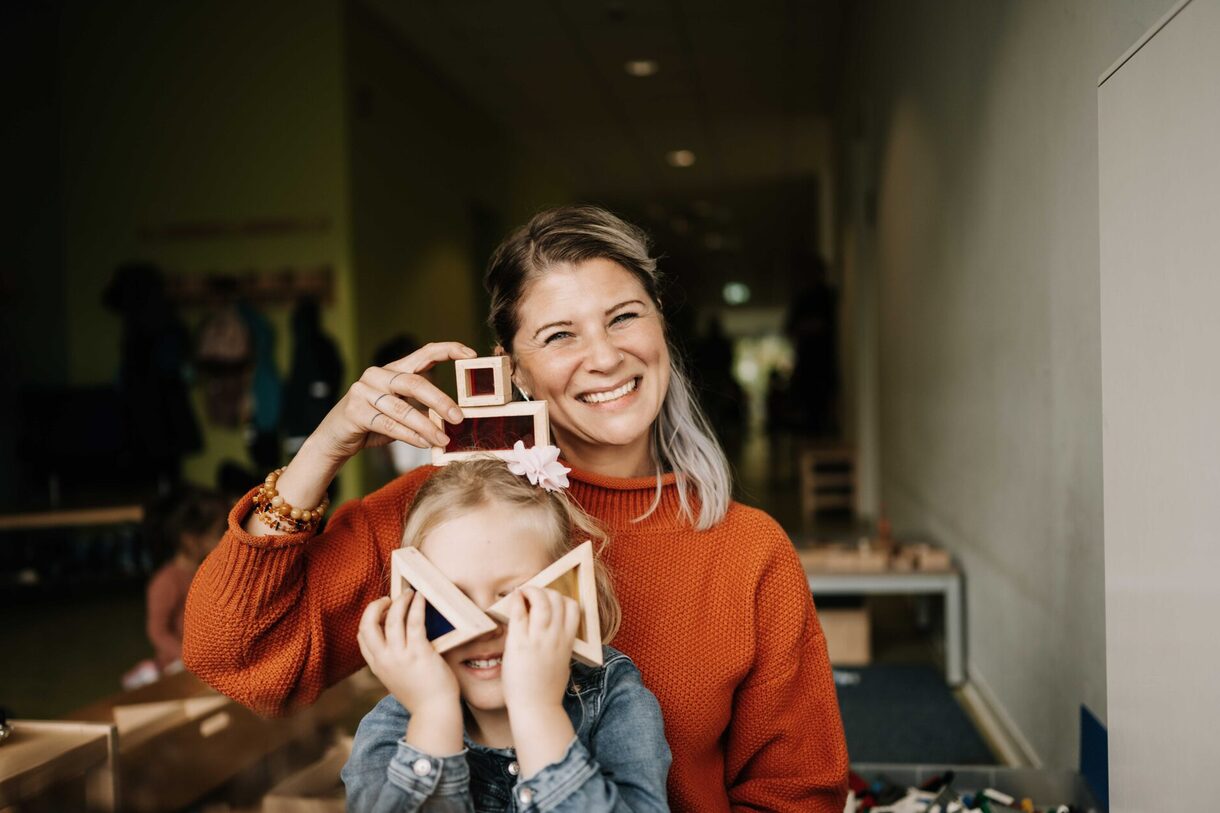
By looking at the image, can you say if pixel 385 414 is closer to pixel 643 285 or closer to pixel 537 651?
pixel 537 651

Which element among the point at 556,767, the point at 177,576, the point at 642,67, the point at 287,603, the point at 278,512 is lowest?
the point at 177,576

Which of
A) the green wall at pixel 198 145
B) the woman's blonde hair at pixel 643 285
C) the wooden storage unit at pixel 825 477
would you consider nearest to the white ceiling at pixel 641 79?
the green wall at pixel 198 145

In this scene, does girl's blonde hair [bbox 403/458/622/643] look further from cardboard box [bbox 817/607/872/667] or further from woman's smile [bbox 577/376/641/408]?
cardboard box [bbox 817/607/872/667]

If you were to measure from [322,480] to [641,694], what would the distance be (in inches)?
18.2

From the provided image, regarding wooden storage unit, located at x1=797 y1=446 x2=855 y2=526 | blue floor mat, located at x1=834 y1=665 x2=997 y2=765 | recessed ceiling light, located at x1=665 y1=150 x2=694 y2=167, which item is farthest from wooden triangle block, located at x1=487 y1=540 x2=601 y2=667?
recessed ceiling light, located at x1=665 y1=150 x2=694 y2=167

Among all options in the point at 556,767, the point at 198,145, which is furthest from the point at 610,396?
the point at 198,145

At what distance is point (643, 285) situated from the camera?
5.12 feet

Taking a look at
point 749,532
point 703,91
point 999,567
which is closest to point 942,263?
point 999,567

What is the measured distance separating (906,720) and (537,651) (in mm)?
2809

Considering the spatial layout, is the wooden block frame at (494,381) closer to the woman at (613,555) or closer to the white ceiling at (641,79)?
the woman at (613,555)

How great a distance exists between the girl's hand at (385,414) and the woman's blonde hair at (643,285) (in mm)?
342

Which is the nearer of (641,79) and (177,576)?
(177,576)

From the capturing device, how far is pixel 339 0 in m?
5.56

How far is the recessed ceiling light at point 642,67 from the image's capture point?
22.6 feet
